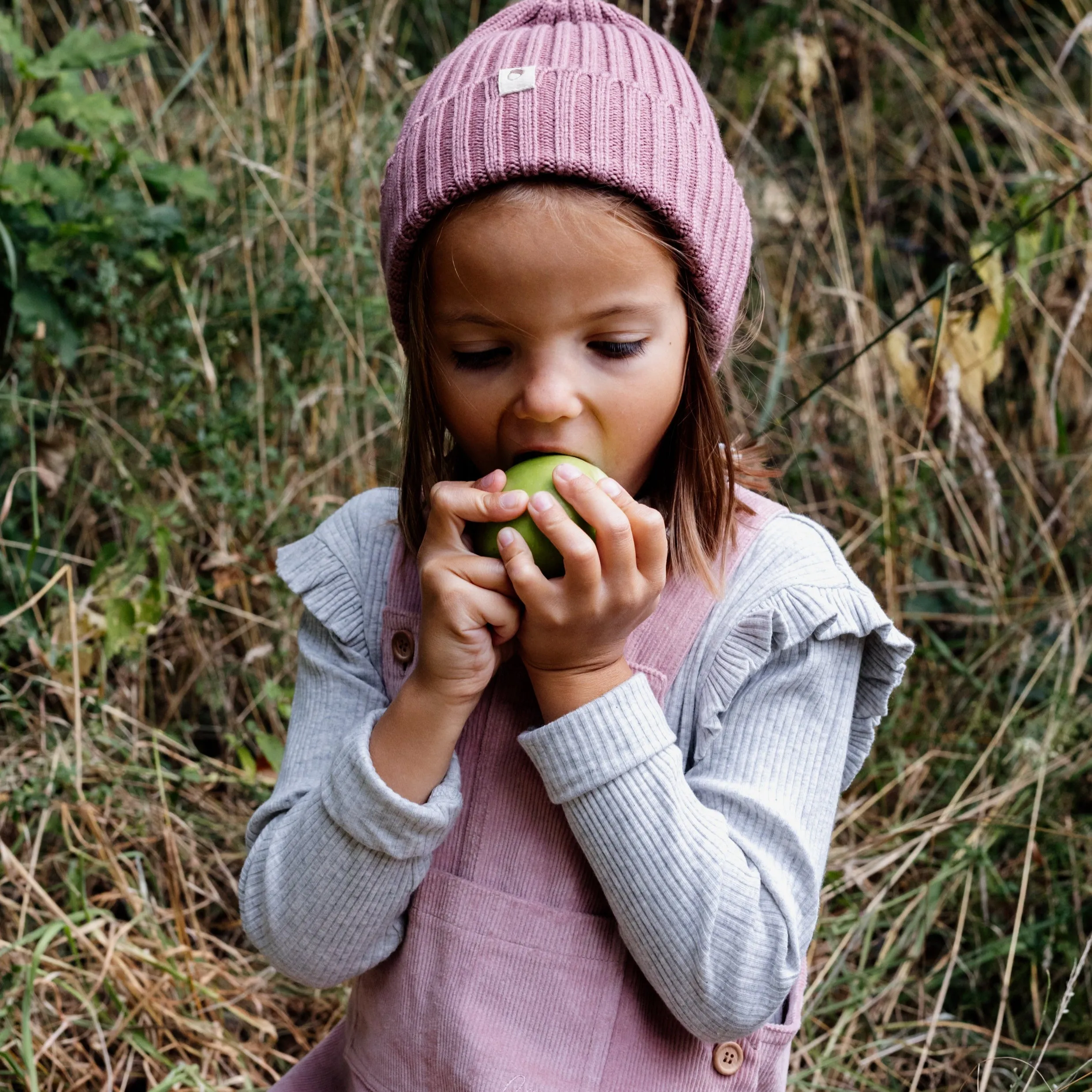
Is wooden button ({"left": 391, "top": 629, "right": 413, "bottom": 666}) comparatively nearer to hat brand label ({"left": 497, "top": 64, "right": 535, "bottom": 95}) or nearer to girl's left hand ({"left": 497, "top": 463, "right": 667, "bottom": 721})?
girl's left hand ({"left": 497, "top": 463, "right": 667, "bottom": 721})

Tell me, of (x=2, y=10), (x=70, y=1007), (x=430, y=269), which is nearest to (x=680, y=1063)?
(x=430, y=269)

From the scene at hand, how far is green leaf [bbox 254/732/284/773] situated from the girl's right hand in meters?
0.95

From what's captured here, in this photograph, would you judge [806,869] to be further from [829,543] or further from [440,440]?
[440,440]

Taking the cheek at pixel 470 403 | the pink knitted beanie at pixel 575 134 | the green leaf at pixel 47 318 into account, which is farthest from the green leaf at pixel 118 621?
the cheek at pixel 470 403

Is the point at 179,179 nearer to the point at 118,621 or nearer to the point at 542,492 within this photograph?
the point at 118,621

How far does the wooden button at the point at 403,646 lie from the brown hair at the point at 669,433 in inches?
4.1

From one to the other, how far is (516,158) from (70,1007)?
1482 millimetres

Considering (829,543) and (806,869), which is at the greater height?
(829,543)

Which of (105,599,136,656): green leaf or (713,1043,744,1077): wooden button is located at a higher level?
(713,1043,744,1077): wooden button

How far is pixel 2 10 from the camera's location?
2744mm

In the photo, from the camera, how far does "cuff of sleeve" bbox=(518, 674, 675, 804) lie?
44.3 inches

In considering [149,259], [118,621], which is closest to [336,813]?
[118,621]

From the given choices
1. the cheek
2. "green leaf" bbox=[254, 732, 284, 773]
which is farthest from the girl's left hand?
"green leaf" bbox=[254, 732, 284, 773]

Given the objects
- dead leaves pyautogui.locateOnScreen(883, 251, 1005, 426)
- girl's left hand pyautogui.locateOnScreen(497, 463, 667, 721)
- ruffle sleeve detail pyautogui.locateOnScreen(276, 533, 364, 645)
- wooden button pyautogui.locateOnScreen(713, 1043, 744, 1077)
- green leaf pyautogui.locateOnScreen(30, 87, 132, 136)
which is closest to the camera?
girl's left hand pyautogui.locateOnScreen(497, 463, 667, 721)
